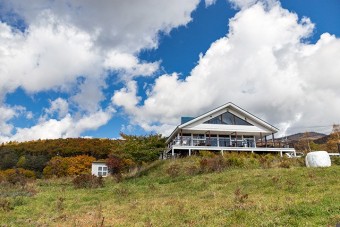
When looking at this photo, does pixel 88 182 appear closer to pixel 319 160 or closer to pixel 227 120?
pixel 319 160

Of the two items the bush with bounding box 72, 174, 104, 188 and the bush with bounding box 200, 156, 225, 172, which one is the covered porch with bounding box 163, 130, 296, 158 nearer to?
the bush with bounding box 200, 156, 225, 172

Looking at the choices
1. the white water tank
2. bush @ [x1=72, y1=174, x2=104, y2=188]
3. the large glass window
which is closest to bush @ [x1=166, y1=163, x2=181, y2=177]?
bush @ [x1=72, y1=174, x2=104, y2=188]

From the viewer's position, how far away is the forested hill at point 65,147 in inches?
3369

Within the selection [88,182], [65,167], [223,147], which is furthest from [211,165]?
[65,167]

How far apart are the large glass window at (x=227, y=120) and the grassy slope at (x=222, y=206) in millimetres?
23386

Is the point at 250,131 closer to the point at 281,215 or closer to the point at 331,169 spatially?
the point at 331,169

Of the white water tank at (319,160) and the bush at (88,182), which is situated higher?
the white water tank at (319,160)

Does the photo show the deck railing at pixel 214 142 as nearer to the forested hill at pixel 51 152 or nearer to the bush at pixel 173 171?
the bush at pixel 173 171

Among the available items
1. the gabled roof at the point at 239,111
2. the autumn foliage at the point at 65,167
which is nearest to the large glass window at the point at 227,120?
the gabled roof at the point at 239,111

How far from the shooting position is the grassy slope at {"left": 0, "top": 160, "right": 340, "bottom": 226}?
10.0 metres

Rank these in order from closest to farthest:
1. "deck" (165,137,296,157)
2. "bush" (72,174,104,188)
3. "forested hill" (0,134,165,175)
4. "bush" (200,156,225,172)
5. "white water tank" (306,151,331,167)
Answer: "white water tank" (306,151,331,167)
"bush" (200,156,225,172)
"bush" (72,174,104,188)
"deck" (165,137,296,157)
"forested hill" (0,134,165,175)

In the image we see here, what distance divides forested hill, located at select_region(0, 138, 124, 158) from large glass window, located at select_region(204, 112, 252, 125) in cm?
4369

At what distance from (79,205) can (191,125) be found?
88.1 feet

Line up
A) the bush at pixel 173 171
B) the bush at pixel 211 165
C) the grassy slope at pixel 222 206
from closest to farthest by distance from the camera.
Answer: the grassy slope at pixel 222 206 → the bush at pixel 211 165 → the bush at pixel 173 171
